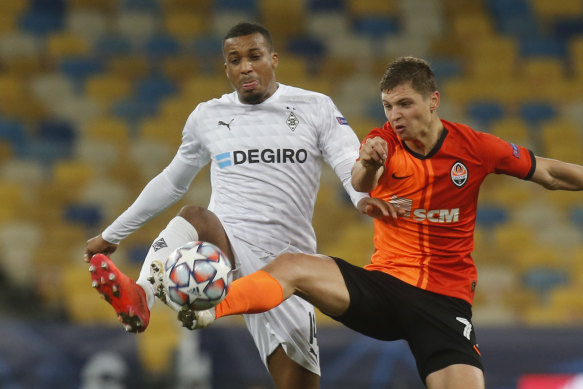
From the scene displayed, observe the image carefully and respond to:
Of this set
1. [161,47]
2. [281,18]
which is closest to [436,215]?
[161,47]

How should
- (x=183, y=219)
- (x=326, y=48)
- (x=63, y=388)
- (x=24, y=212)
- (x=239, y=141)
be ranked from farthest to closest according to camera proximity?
(x=326, y=48) < (x=24, y=212) < (x=63, y=388) < (x=239, y=141) < (x=183, y=219)

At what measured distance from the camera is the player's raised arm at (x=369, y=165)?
12.8 ft

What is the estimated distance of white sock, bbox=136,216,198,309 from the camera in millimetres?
4116

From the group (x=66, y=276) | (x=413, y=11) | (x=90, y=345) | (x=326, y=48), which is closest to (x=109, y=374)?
(x=90, y=345)

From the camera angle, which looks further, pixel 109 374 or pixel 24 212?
pixel 24 212

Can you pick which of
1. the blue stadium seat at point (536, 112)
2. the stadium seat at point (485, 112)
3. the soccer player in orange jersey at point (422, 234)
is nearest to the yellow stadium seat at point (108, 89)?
the stadium seat at point (485, 112)

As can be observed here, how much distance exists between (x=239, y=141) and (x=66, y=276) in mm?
5050

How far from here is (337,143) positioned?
15.1 feet

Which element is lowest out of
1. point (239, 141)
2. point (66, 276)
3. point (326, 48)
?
point (66, 276)

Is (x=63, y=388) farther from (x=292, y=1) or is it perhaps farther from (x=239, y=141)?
(x=292, y=1)

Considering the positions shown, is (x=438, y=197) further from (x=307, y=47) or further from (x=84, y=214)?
(x=307, y=47)

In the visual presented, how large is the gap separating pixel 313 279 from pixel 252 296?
0.32 metres

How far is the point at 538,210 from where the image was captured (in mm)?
10750

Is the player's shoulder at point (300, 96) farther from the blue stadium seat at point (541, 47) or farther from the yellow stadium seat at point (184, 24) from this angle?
the blue stadium seat at point (541, 47)
